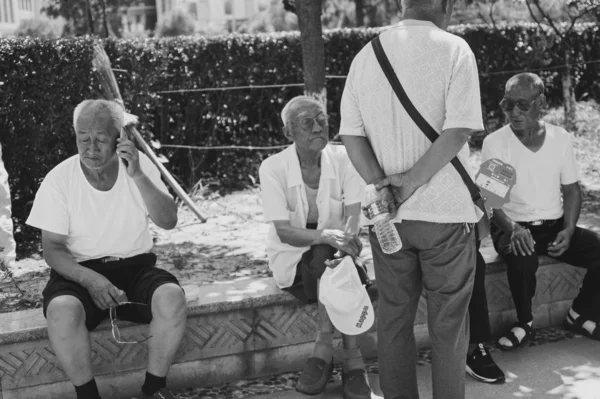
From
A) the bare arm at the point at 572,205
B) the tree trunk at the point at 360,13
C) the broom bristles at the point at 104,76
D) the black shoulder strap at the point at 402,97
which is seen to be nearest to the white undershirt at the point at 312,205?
the black shoulder strap at the point at 402,97

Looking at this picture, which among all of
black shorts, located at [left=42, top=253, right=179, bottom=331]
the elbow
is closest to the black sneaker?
black shorts, located at [left=42, top=253, right=179, bottom=331]

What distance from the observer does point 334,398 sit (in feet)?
12.3

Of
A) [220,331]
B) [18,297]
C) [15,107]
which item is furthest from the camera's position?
[15,107]

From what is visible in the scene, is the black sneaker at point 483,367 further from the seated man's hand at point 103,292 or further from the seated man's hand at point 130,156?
the seated man's hand at point 130,156

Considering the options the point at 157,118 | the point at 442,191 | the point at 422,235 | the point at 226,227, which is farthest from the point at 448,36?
the point at 157,118

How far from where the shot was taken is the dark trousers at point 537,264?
420 centimetres

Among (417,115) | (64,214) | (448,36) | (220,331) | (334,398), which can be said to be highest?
(448,36)

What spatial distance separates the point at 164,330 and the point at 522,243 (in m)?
2.00

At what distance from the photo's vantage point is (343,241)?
377cm

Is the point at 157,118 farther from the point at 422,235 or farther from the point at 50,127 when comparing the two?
the point at 422,235

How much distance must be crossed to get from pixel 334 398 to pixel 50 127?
13.0 feet

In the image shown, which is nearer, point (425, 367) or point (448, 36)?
point (448, 36)

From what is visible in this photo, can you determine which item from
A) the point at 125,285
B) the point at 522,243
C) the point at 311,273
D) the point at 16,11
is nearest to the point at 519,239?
the point at 522,243

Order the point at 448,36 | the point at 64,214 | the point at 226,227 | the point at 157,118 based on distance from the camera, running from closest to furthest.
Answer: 1. the point at 448,36
2. the point at 64,214
3. the point at 226,227
4. the point at 157,118
